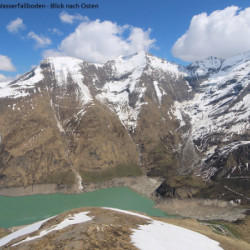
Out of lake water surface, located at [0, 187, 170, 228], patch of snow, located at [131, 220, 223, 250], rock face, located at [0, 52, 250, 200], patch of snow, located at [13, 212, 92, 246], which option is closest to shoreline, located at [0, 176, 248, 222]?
lake water surface, located at [0, 187, 170, 228]

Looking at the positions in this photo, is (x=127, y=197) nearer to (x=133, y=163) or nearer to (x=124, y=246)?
(x=133, y=163)

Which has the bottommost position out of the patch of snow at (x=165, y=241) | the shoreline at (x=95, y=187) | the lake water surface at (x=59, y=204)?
the lake water surface at (x=59, y=204)

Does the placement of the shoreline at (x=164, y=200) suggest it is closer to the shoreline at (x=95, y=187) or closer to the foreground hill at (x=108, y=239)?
the shoreline at (x=95, y=187)

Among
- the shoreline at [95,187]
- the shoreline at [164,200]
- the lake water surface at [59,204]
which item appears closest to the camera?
the shoreline at [164,200]

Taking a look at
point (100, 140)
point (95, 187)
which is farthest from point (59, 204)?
point (100, 140)

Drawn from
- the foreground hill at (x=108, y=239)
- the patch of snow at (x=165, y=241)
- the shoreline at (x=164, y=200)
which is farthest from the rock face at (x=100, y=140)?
the foreground hill at (x=108, y=239)

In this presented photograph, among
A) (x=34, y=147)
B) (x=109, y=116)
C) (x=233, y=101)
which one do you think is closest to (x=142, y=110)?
(x=109, y=116)

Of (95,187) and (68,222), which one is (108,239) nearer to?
(68,222)

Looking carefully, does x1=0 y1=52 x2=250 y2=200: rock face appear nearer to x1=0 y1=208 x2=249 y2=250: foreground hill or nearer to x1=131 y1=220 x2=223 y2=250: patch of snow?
x1=131 y1=220 x2=223 y2=250: patch of snow
